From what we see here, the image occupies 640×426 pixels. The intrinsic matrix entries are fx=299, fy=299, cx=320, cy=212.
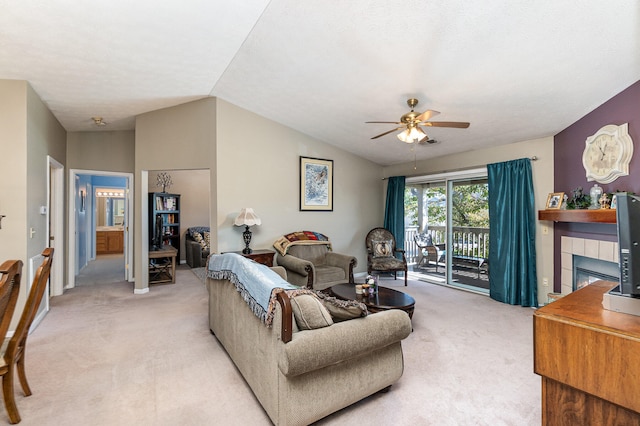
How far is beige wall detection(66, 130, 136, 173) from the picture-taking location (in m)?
5.02

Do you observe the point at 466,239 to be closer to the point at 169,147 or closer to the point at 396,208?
the point at 396,208

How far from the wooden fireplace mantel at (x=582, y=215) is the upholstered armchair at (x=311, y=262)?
256cm

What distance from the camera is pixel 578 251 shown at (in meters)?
3.54

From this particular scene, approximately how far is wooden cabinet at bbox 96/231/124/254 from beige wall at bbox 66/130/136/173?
4981mm

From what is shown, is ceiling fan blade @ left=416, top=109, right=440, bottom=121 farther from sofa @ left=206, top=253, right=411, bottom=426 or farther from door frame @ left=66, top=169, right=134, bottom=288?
door frame @ left=66, top=169, right=134, bottom=288

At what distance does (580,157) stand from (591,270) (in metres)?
1.30

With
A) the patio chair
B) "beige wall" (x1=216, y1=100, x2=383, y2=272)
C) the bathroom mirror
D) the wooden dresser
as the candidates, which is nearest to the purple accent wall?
the patio chair

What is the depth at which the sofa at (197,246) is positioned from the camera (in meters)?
6.72

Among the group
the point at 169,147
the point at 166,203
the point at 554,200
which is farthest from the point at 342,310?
the point at 166,203

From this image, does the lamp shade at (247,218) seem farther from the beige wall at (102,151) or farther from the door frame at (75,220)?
the beige wall at (102,151)

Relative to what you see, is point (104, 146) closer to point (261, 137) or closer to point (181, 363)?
point (261, 137)

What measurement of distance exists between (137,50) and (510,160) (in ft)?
15.7

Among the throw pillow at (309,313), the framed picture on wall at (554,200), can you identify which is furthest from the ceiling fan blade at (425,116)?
the framed picture on wall at (554,200)

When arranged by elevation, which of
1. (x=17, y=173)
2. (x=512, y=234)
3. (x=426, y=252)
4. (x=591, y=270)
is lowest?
(x=426, y=252)
